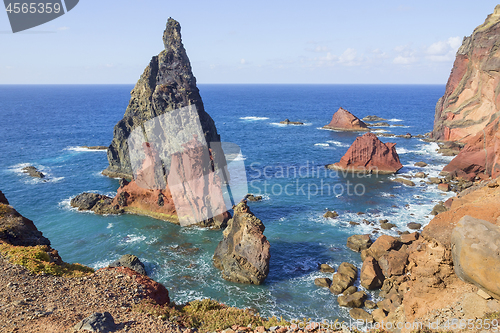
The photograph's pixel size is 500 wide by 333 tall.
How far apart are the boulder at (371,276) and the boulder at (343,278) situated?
96 centimetres

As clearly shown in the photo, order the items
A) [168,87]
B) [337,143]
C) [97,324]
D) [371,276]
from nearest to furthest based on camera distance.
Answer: [97,324] → [371,276] → [168,87] → [337,143]

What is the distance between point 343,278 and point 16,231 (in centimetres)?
2800

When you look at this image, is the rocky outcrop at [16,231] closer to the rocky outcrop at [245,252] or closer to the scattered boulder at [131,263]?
the scattered boulder at [131,263]

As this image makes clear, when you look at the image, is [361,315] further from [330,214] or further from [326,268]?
[330,214]

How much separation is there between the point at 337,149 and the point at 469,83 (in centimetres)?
3443

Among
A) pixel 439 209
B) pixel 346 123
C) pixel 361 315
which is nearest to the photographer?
pixel 361 315

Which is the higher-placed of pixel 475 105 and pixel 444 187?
pixel 475 105

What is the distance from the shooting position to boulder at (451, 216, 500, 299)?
15453mm

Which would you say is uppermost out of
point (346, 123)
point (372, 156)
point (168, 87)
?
point (168, 87)

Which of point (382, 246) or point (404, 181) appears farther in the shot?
point (404, 181)

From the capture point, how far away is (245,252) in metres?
34.2

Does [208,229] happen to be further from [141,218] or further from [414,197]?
[414,197]

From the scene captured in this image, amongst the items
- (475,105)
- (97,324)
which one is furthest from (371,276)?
(475,105)

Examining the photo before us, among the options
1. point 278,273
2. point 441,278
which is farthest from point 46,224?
point 441,278
